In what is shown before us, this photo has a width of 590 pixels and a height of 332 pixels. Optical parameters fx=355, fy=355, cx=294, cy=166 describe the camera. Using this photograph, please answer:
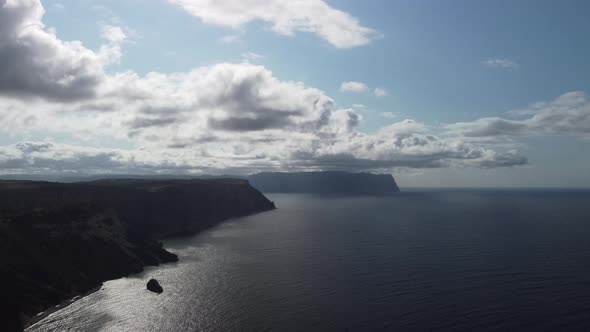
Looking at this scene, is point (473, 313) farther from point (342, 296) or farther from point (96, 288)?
point (96, 288)

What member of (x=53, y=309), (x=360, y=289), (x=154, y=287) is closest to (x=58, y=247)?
(x=53, y=309)

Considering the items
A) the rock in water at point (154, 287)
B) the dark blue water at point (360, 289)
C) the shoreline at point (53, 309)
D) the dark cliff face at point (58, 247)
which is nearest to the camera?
the dark blue water at point (360, 289)

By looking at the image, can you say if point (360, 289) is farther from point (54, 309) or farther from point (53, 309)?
point (53, 309)

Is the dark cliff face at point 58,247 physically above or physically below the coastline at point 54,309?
above

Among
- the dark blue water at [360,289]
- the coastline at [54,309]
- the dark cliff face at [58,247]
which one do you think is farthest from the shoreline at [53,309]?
the dark blue water at [360,289]

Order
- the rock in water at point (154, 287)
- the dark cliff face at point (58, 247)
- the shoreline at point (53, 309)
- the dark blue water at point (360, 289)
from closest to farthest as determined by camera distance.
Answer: the dark blue water at point (360, 289) < the shoreline at point (53, 309) < the dark cliff face at point (58, 247) < the rock in water at point (154, 287)

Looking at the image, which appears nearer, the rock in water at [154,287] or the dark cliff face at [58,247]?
the dark cliff face at [58,247]

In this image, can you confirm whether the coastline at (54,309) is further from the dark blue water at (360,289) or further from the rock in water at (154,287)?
the rock in water at (154,287)

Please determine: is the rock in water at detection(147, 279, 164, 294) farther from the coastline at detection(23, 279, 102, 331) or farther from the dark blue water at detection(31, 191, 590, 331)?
the coastline at detection(23, 279, 102, 331)
